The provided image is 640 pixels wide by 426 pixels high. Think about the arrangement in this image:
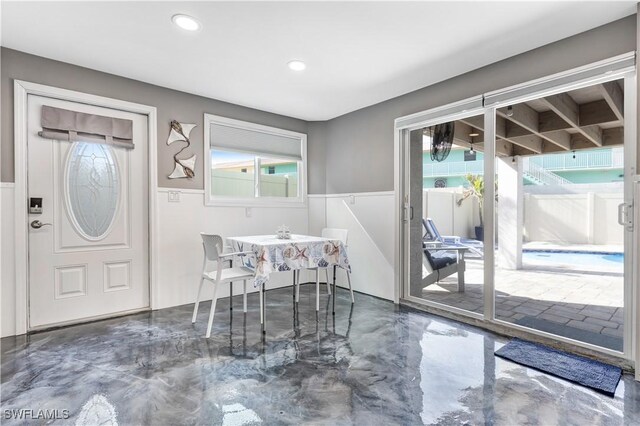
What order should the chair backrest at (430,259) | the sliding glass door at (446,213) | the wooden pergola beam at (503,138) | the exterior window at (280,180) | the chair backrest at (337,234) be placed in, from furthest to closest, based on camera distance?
the exterior window at (280,180), the chair backrest at (430,259), the chair backrest at (337,234), the sliding glass door at (446,213), the wooden pergola beam at (503,138)

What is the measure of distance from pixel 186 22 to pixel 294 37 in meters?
0.79

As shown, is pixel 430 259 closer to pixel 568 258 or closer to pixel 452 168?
pixel 452 168

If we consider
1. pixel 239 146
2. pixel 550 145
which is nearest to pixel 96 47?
pixel 239 146

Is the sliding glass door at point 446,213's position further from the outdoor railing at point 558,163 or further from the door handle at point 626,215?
the door handle at point 626,215

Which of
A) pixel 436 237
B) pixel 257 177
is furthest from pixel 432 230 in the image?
pixel 257 177

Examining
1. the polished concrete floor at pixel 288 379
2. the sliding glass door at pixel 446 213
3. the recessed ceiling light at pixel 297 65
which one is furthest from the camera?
the sliding glass door at pixel 446 213

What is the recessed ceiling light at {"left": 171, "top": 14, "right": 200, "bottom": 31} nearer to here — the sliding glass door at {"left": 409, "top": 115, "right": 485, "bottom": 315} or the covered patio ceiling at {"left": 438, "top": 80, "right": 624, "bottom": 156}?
the sliding glass door at {"left": 409, "top": 115, "right": 485, "bottom": 315}

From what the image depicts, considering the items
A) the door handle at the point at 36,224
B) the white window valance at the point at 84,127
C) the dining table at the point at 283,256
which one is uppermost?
the white window valance at the point at 84,127

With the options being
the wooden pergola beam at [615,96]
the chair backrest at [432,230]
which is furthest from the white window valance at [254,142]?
the wooden pergola beam at [615,96]

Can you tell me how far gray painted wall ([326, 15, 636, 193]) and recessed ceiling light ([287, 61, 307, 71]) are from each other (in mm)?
1337

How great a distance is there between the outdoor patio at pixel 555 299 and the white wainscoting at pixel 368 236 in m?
0.57

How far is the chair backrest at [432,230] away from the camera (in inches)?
158

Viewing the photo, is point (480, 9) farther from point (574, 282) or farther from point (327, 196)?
point (574, 282)

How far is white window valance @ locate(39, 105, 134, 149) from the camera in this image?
295cm
